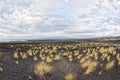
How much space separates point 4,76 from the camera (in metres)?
16.8

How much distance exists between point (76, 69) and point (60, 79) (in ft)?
9.08

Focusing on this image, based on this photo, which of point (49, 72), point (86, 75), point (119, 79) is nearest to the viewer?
point (119, 79)

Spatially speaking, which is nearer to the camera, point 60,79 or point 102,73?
point 60,79

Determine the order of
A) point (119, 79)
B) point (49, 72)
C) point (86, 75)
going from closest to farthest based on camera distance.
Answer: point (119, 79)
point (86, 75)
point (49, 72)

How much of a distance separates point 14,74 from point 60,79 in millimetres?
3253

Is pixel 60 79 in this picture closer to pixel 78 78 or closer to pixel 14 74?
pixel 78 78

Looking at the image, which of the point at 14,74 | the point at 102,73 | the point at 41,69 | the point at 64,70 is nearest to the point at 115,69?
the point at 102,73

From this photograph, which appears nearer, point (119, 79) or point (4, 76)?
point (119, 79)

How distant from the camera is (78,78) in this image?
49.9 ft

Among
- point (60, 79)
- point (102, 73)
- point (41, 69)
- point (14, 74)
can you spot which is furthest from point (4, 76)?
point (102, 73)

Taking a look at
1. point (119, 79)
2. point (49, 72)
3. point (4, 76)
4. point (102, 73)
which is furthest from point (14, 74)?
point (119, 79)

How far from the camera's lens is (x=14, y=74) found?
57.4 feet

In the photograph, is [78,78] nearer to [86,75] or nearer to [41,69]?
[86,75]

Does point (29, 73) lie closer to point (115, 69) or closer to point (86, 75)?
point (86, 75)
